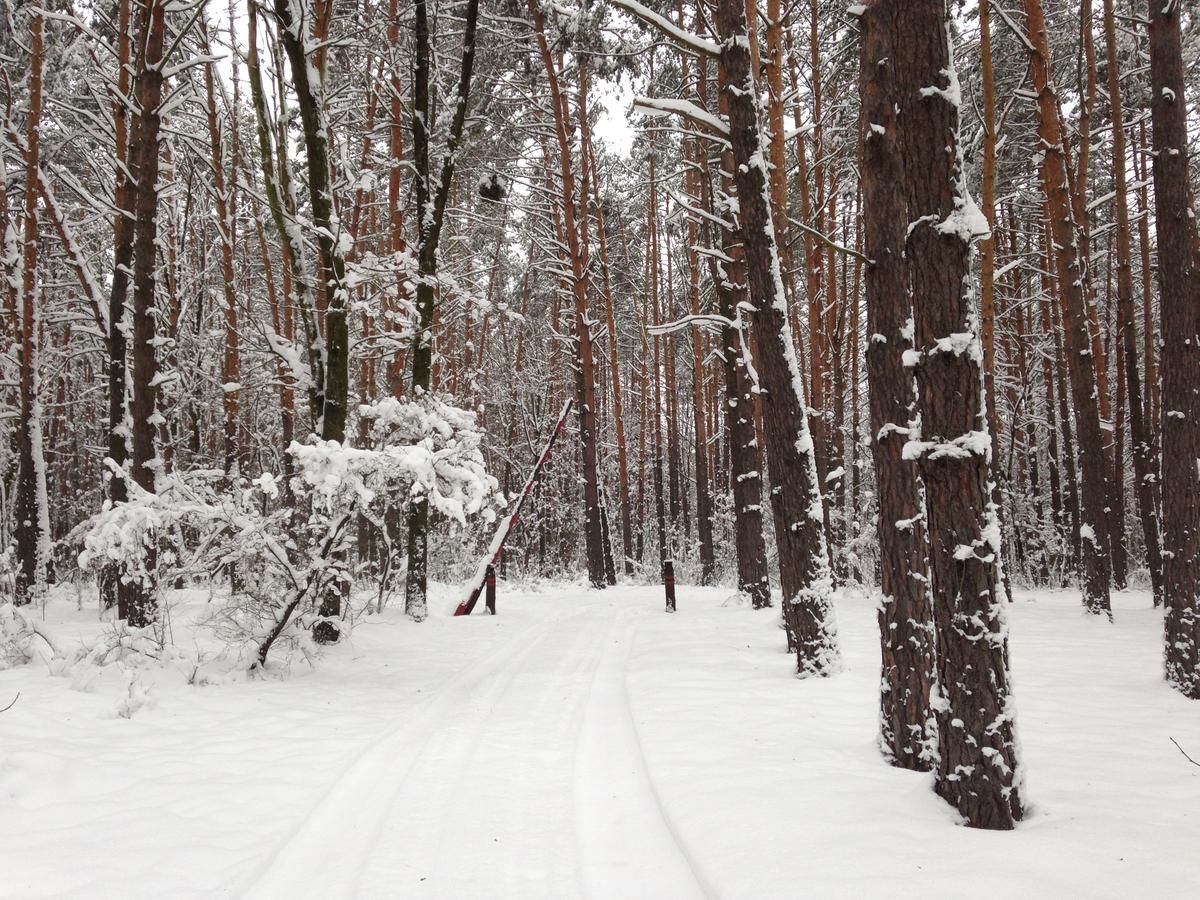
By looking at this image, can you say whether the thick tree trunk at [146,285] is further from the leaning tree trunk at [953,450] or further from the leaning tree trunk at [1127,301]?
the leaning tree trunk at [1127,301]

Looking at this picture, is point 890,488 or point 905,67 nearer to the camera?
point 905,67

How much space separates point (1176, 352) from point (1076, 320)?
525 centimetres

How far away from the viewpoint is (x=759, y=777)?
12.7ft

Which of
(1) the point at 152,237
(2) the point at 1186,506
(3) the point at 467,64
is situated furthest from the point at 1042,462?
(1) the point at 152,237

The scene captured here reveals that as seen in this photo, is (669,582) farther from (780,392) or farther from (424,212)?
(424,212)

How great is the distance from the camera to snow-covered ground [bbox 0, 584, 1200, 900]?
2834mm

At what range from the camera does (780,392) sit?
21.7 ft

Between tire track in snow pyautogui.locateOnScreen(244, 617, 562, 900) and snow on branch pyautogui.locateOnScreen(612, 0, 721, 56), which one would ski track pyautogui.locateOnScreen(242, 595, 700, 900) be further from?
snow on branch pyautogui.locateOnScreen(612, 0, 721, 56)

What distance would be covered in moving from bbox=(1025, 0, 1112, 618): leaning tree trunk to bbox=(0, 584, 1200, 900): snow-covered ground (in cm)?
413

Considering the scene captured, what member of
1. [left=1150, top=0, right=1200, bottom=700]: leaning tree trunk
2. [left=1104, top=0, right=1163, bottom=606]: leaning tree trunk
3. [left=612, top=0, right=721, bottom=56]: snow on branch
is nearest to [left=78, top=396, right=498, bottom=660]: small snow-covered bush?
[left=612, top=0, right=721, bottom=56]: snow on branch

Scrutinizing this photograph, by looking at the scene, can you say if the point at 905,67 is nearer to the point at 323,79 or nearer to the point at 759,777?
the point at 759,777

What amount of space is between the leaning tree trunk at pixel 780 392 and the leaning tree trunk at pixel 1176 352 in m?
2.84

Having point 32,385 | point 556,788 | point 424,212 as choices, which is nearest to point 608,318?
point 424,212

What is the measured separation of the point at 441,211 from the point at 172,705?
8.32 m
